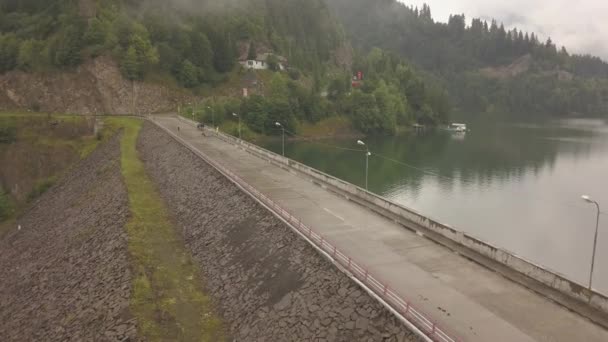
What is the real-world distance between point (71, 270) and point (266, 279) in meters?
15.6

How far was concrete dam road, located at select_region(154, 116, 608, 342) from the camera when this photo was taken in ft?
53.1

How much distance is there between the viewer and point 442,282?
65.1ft

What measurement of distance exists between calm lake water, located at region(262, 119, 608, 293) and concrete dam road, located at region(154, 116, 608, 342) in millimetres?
11893

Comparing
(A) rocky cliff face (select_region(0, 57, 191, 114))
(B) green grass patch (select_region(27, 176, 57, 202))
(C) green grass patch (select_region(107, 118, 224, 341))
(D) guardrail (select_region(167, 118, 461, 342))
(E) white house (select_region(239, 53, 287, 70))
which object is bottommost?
(B) green grass patch (select_region(27, 176, 57, 202))

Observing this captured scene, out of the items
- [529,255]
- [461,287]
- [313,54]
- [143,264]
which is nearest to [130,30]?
[313,54]

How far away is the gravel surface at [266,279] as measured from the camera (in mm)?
18203

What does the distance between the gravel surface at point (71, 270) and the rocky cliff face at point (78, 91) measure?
186 feet

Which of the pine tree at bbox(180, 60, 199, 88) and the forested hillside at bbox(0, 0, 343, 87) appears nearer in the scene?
the forested hillside at bbox(0, 0, 343, 87)

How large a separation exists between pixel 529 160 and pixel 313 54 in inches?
4435

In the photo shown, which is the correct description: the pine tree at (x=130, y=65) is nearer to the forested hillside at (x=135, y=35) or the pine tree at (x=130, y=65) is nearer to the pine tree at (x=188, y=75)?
the forested hillside at (x=135, y=35)

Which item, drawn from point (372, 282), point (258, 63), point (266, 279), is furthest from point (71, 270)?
point (258, 63)

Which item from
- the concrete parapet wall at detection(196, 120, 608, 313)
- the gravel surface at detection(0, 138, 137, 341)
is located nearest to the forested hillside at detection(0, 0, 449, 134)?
the gravel surface at detection(0, 138, 137, 341)

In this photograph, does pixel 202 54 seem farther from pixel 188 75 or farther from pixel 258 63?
pixel 258 63

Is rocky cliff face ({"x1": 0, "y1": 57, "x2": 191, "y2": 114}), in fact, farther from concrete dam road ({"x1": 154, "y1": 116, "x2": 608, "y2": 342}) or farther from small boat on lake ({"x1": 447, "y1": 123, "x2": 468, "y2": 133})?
small boat on lake ({"x1": 447, "y1": 123, "x2": 468, "y2": 133})
